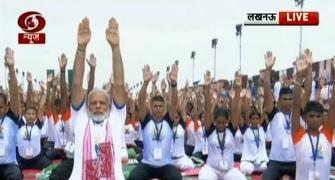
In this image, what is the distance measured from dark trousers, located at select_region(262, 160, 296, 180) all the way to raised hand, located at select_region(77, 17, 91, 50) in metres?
3.98

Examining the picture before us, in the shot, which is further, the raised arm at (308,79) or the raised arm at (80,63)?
the raised arm at (308,79)

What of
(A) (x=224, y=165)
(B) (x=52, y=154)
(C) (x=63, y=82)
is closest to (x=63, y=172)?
(C) (x=63, y=82)

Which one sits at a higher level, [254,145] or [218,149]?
[218,149]

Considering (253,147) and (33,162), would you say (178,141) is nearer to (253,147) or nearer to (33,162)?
(253,147)

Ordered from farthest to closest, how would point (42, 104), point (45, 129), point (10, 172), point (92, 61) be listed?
point (45, 129), point (42, 104), point (10, 172), point (92, 61)

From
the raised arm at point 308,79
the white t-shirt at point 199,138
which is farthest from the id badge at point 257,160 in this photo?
the raised arm at point 308,79

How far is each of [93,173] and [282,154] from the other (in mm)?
4329

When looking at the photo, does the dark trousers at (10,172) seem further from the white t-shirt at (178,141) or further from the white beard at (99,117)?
the white t-shirt at (178,141)

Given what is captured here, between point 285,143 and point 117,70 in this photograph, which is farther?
point 285,143

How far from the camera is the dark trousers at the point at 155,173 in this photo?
389 inches

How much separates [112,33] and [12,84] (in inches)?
99.1

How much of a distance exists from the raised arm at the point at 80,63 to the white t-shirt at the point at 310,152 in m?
2.53

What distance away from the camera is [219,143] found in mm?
10328

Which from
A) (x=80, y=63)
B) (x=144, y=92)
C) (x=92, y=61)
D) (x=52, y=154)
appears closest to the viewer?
(x=80, y=63)
